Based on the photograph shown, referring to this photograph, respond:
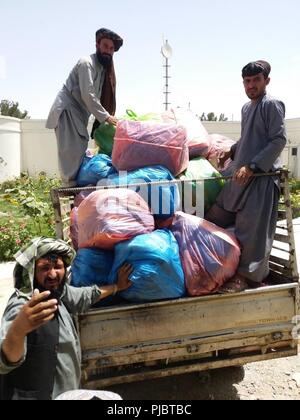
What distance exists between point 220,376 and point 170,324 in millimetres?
1180

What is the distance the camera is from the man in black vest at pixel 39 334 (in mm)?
1551

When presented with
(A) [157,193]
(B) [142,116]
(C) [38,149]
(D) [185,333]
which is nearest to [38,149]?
(C) [38,149]

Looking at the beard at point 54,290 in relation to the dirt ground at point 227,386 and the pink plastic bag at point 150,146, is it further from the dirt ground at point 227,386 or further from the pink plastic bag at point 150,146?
the dirt ground at point 227,386

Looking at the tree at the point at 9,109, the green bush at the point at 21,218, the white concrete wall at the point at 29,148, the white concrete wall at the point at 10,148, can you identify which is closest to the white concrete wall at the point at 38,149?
the white concrete wall at the point at 29,148

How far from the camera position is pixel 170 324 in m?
2.37

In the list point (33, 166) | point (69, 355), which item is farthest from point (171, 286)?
point (33, 166)

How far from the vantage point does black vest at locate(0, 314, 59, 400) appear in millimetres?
1716

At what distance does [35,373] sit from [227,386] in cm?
185

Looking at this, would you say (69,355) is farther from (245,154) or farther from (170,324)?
(245,154)

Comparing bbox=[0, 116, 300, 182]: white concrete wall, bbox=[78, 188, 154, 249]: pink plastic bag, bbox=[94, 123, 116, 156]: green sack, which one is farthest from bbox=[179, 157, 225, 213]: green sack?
bbox=[0, 116, 300, 182]: white concrete wall

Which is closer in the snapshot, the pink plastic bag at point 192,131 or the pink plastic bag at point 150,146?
the pink plastic bag at point 150,146

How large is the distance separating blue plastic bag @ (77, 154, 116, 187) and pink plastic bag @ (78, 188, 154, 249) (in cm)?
55

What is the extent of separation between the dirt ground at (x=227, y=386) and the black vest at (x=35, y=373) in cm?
139

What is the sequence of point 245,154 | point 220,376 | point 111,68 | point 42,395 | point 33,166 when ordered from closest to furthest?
1. point 42,395
2. point 245,154
3. point 220,376
4. point 111,68
5. point 33,166
